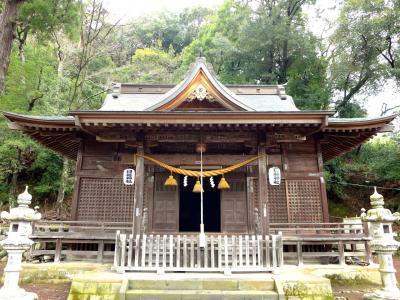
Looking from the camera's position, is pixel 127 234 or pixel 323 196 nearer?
pixel 127 234

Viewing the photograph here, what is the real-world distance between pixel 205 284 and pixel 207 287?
0.25ft

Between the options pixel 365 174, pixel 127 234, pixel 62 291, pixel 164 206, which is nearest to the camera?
pixel 62 291

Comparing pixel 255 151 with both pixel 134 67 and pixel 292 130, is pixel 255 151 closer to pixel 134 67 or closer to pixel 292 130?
pixel 292 130

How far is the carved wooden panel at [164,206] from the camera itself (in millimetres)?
9523

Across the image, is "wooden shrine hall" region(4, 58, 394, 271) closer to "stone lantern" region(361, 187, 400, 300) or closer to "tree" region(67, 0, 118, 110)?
"stone lantern" region(361, 187, 400, 300)

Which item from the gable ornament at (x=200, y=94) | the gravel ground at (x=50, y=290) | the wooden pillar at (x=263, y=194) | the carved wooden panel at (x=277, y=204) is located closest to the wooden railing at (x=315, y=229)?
the carved wooden panel at (x=277, y=204)

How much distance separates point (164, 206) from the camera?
31.8 ft

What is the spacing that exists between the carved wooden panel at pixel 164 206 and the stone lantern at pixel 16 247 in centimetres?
400

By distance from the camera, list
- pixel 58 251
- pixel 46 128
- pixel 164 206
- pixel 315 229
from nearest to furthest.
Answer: pixel 58 251
pixel 315 229
pixel 46 128
pixel 164 206

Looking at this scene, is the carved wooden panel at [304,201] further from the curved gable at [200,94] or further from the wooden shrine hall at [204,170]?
the curved gable at [200,94]

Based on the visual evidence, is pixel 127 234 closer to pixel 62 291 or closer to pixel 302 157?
pixel 62 291

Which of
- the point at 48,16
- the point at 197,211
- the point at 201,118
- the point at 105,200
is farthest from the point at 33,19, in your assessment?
the point at 197,211

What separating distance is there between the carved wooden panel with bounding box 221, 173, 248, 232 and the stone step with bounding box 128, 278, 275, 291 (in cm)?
297

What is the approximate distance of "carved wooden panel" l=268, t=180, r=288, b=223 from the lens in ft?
32.2
